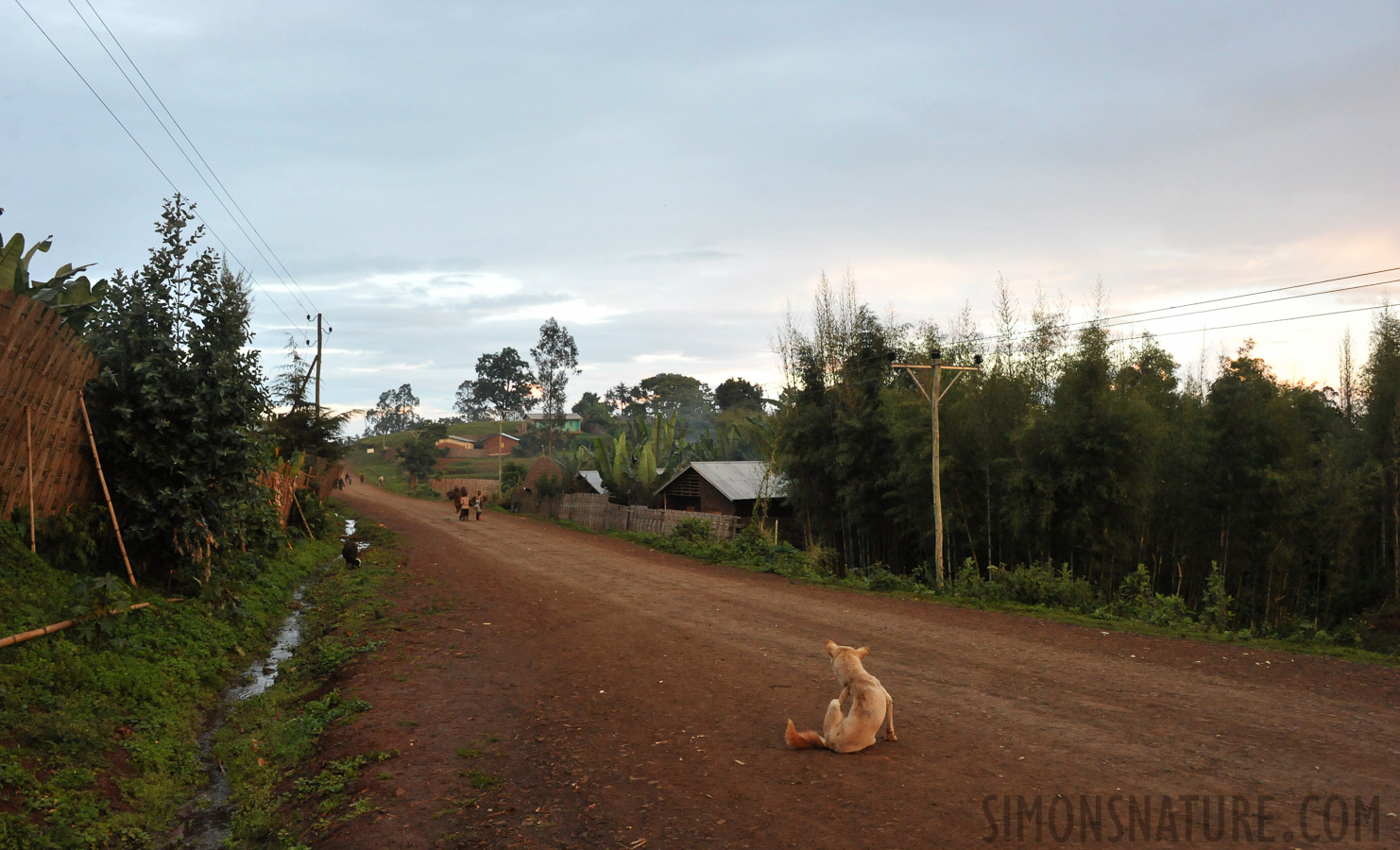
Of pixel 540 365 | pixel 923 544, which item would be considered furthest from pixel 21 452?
pixel 540 365

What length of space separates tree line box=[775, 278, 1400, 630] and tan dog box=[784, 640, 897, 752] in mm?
10752

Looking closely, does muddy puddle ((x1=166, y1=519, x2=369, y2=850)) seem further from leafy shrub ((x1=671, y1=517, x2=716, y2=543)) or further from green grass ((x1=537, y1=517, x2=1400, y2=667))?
leafy shrub ((x1=671, y1=517, x2=716, y2=543))

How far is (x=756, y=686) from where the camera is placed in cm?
750

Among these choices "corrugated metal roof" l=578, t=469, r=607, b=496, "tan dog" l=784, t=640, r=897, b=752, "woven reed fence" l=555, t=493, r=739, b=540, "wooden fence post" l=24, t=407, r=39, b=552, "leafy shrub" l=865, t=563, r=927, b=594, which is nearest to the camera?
"tan dog" l=784, t=640, r=897, b=752

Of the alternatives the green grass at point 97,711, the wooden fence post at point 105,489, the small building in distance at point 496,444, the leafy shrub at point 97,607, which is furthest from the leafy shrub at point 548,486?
the small building in distance at point 496,444

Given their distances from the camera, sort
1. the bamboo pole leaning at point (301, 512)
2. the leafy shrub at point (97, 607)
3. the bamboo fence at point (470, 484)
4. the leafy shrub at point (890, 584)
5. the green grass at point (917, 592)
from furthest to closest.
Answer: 1. the bamboo fence at point (470, 484)
2. the bamboo pole leaning at point (301, 512)
3. the leafy shrub at point (890, 584)
4. the green grass at point (917, 592)
5. the leafy shrub at point (97, 607)

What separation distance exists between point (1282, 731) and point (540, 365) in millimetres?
66429

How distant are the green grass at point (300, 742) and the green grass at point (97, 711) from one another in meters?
0.40

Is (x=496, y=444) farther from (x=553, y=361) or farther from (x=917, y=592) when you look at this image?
(x=917, y=592)

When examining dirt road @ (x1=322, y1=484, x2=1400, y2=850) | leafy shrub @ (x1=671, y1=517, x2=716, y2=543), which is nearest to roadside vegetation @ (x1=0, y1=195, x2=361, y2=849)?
dirt road @ (x1=322, y1=484, x2=1400, y2=850)

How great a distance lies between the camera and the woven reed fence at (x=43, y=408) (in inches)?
309

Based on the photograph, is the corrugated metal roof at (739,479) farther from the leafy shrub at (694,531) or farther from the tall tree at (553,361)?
the tall tree at (553,361)

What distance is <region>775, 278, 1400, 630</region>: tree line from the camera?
15297 mm

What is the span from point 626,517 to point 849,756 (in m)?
22.6
